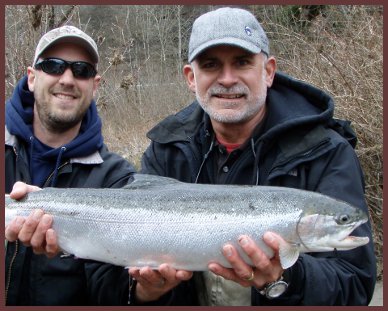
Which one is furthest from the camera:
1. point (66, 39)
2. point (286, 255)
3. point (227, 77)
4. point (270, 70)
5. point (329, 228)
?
point (66, 39)

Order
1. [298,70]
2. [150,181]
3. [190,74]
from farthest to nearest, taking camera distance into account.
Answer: [298,70]
[190,74]
[150,181]

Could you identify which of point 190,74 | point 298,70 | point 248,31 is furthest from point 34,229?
point 298,70

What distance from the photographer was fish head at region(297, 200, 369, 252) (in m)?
2.86

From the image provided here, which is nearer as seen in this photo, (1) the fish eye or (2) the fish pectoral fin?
(2) the fish pectoral fin

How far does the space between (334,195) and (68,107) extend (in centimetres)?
184

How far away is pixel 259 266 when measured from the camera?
2.80m

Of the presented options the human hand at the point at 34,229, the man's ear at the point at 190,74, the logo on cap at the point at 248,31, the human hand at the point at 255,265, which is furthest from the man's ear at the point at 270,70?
the human hand at the point at 34,229

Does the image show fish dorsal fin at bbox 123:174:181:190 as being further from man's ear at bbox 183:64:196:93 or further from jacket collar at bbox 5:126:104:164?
man's ear at bbox 183:64:196:93

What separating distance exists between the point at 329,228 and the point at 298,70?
4633mm

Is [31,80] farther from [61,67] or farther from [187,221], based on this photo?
[187,221]

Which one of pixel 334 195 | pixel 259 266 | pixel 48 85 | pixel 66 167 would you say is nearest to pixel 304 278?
pixel 259 266

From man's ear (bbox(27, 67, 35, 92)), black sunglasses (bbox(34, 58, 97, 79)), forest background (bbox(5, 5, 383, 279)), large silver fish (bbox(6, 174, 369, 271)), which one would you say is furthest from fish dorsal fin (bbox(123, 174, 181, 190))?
forest background (bbox(5, 5, 383, 279))

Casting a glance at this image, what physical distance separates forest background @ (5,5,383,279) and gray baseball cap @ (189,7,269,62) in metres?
2.63

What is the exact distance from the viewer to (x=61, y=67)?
399cm
